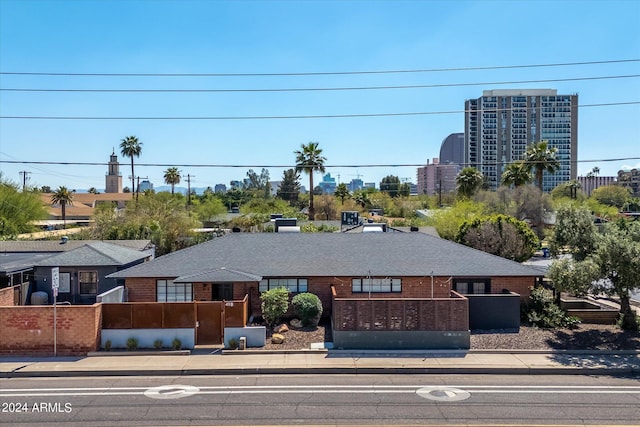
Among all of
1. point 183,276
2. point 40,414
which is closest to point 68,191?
point 183,276

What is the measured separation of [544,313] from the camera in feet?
74.5

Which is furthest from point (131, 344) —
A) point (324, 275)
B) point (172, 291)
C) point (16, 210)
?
point (16, 210)

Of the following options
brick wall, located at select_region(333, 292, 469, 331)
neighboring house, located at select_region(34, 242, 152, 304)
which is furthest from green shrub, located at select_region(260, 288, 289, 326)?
neighboring house, located at select_region(34, 242, 152, 304)

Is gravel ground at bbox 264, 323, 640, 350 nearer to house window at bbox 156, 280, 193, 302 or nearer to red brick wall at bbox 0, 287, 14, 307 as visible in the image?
house window at bbox 156, 280, 193, 302

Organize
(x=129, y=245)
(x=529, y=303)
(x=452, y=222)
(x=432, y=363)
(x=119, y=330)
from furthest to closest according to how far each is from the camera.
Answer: (x=452, y=222) → (x=129, y=245) → (x=529, y=303) → (x=119, y=330) → (x=432, y=363)

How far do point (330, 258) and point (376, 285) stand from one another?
2.91 m

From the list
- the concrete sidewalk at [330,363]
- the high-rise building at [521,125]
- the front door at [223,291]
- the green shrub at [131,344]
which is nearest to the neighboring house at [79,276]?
the front door at [223,291]

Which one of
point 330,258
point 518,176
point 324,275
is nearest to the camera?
point 324,275

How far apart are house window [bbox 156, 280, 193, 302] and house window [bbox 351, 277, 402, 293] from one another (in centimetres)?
736

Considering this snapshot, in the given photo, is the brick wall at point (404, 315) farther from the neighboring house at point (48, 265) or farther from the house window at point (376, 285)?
the neighboring house at point (48, 265)

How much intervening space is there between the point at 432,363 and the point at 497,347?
3.35 meters

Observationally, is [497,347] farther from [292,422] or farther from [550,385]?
[292,422]

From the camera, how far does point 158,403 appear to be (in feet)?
46.2

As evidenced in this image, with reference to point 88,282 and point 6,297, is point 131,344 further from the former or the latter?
point 88,282
